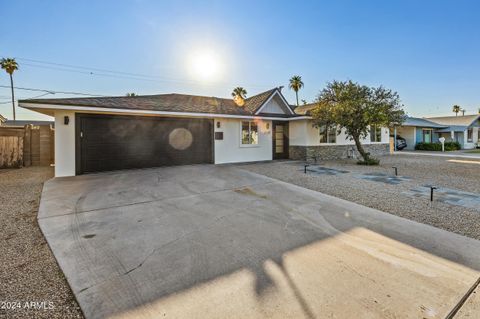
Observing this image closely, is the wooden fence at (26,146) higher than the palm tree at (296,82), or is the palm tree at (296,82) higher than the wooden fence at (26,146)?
the palm tree at (296,82)

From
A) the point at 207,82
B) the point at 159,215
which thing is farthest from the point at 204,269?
the point at 207,82

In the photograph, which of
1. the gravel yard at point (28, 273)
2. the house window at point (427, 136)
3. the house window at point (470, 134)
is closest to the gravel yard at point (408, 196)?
the gravel yard at point (28, 273)

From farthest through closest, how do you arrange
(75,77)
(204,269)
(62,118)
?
(75,77), (62,118), (204,269)

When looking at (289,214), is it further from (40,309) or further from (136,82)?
(136,82)

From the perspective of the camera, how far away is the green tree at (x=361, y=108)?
10.6 meters

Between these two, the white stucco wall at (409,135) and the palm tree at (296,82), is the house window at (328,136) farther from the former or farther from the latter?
the palm tree at (296,82)

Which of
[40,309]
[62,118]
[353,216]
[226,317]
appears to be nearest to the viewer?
[226,317]

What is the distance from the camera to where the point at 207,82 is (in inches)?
795

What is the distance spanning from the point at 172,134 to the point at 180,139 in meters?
0.46

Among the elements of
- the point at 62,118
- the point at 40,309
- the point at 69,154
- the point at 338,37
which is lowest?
the point at 40,309

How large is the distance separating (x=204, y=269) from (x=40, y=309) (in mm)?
1455

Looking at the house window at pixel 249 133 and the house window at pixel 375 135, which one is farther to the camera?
the house window at pixel 375 135

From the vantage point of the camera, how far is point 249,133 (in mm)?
12508

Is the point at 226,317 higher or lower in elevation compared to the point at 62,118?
lower
